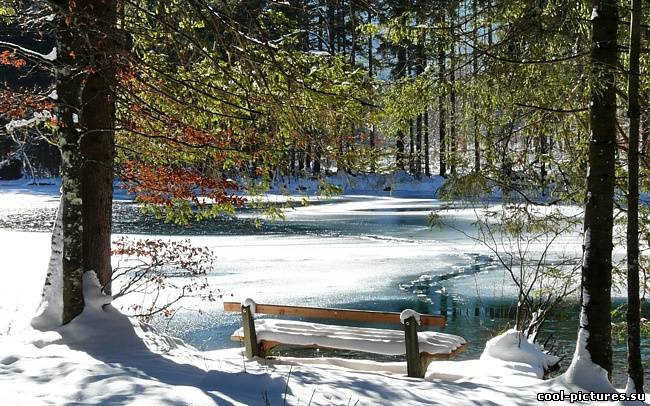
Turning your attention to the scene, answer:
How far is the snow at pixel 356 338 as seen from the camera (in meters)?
7.66

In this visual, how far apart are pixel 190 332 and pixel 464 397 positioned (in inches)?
257

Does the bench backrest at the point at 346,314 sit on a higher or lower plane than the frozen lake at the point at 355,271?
higher

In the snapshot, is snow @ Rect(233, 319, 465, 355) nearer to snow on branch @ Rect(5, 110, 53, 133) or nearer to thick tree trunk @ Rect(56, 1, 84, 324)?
thick tree trunk @ Rect(56, 1, 84, 324)

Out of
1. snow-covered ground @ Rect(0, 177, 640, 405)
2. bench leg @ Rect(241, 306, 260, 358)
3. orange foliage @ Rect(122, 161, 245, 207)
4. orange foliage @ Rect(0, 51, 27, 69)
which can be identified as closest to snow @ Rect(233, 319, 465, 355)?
bench leg @ Rect(241, 306, 260, 358)

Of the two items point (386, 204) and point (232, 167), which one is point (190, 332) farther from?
point (386, 204)

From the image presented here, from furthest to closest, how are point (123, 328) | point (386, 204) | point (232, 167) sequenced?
point (386, 204) < point (232, 167) < point (123, 328)

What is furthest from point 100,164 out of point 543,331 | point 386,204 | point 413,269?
point 386,204

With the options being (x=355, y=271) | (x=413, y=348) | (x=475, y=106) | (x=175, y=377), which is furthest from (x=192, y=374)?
(x=355, y=271)

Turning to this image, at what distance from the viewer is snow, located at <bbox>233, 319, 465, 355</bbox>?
25.1 ft

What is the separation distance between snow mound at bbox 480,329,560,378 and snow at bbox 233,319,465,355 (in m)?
0.59

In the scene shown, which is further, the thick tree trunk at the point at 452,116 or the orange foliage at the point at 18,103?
the orange foliage at the point at 18,103

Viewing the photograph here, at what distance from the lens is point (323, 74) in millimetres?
8336

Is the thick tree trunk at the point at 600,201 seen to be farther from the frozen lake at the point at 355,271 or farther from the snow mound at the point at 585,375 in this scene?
the frozen lake at the point at 355,271

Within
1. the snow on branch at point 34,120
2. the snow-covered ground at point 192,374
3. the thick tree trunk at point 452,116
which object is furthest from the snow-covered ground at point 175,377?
the thick tree trunk at point 452,116
